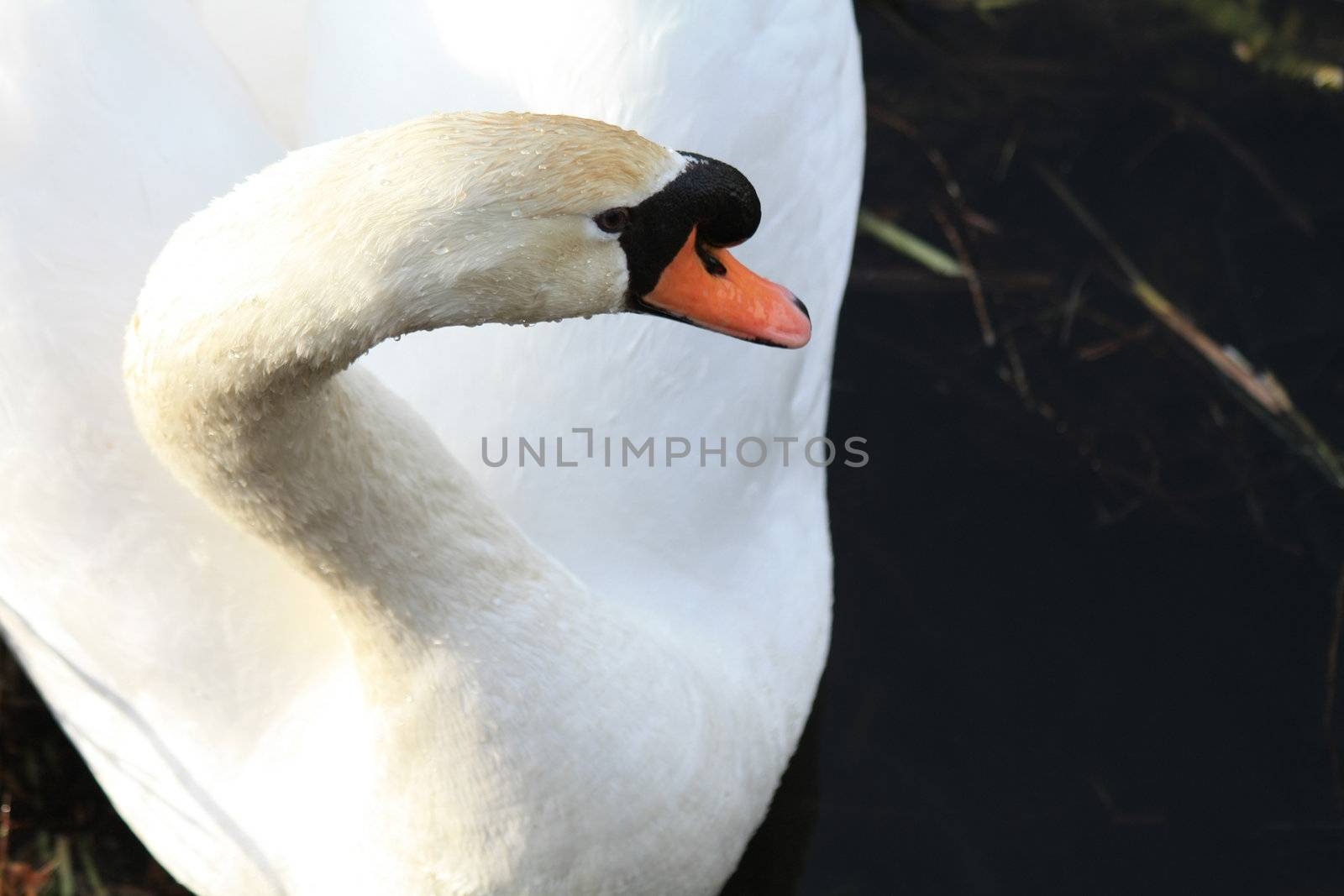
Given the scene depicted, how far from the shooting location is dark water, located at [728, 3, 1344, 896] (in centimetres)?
337

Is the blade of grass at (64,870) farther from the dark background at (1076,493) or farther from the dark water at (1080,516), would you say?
the dark water at (1080,516)

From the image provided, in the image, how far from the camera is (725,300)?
202 cm

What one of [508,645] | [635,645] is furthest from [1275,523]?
[508,645]

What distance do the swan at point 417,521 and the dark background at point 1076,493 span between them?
1.58ft

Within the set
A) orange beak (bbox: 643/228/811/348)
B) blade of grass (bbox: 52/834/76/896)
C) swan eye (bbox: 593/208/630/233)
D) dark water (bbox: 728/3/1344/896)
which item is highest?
swan eye (bbox: 593/208/630/233)

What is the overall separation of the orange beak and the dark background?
5.32ft

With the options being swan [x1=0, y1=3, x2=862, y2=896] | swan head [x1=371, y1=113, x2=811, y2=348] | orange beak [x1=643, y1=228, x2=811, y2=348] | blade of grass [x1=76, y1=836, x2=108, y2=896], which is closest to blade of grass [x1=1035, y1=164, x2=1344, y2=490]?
swan [x1=0, y1=3, x2=862, y2=896]

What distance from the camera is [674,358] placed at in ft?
9.45

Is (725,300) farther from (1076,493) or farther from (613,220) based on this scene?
(1076,493)

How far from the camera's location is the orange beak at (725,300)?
1948 mm

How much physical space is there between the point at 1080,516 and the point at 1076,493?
0.20ft

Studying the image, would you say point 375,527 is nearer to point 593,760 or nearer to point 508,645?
point 508,645

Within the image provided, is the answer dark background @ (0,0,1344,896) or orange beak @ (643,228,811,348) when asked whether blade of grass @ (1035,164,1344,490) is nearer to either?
dark background @ (0,0,1344,896)

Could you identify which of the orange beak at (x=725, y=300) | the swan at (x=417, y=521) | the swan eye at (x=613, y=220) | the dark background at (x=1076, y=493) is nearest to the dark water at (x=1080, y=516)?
the dark background at (x=1076, y=493)
